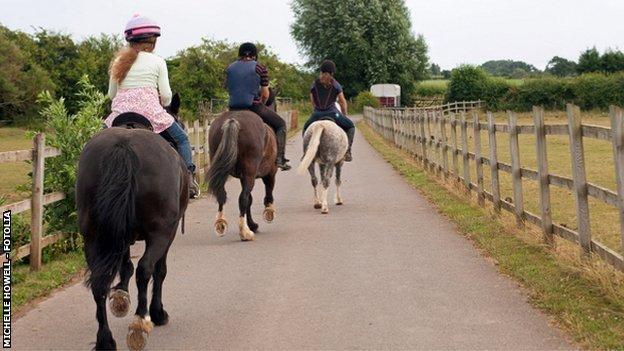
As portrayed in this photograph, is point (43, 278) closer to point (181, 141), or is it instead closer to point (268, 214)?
point (181, 141)

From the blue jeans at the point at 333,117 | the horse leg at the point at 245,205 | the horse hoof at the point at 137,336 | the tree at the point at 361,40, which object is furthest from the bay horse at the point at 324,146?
the tree at the point at 361,40

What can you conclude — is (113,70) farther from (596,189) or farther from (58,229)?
(596,189)

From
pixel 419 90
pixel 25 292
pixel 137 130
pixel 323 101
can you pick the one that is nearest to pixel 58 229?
pixel 25 292

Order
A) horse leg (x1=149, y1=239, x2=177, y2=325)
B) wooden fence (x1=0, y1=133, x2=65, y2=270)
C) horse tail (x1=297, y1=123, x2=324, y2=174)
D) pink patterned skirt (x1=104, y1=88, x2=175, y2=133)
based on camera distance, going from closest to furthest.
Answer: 1. horse leg (x1=149, y1=239, x2=177, y2=325)
2. pink patterned skirt (x1=104, y1=88, x2=175, y2=133)
3. wooden fence (x1=0, y1=133, x2=65, y2=270)
4. horse tail (x1=297, y1=123, x2=324, y2=174)

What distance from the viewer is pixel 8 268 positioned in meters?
7.55

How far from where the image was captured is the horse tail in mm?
14173

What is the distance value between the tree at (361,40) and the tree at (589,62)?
17792mm

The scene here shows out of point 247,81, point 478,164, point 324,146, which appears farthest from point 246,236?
point 478,164

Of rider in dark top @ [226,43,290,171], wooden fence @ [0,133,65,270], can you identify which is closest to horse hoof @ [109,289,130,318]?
wooden fence @ [0,133,65,270]

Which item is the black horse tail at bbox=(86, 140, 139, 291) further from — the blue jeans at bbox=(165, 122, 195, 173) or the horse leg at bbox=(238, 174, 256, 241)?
the horse leg at bbox=(238, 174, 256, 241)

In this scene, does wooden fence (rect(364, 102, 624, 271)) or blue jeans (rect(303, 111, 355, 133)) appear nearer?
wooden fence (rect(364, 102, 624, 271))

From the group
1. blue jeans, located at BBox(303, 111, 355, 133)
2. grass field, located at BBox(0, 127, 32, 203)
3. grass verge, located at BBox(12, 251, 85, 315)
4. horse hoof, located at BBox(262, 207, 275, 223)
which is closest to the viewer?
grass verge, located at BBox(12, 251, 85, 315)

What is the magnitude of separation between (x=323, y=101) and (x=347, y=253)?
558cm

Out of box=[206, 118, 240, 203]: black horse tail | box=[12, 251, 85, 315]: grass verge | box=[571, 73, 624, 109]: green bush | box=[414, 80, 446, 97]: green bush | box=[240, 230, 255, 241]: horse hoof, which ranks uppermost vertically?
box=[414, 80, 446, 97]: green bush
